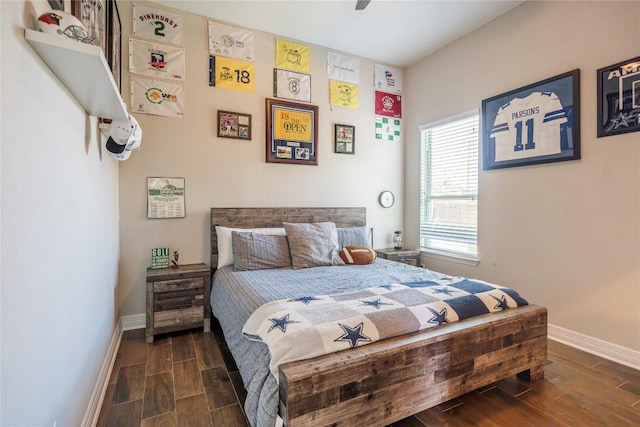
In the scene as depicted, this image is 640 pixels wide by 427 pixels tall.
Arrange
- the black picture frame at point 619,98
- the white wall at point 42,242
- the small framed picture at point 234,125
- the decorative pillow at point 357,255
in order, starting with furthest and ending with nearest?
the small framed picture at point 234,125 → the decorative pillow at point 357,255 → the black picture frame at point 619,98 → the white wall at point 42,242

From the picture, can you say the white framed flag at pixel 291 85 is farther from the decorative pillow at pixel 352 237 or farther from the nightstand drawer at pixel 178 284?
the nightstand drawer at pixel 178 284

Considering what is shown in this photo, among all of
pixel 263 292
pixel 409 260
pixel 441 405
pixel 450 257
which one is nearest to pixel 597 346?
pixel 450 257

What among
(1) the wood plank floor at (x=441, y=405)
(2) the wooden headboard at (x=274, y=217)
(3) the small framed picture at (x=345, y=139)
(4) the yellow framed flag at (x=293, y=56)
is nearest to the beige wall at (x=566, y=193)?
(1) the wood plank floor at (x=441, y=405)

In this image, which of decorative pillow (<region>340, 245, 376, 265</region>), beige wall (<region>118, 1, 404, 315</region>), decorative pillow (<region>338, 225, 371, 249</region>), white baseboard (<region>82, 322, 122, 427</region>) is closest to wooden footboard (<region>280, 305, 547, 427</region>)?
white baseboard (<region>82, 322, 122, 427</region>)

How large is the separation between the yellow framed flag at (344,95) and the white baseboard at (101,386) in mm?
3198

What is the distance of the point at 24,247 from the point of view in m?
0.89

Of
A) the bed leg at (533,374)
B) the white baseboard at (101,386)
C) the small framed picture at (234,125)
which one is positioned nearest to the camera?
the white baseboard at (101,386)

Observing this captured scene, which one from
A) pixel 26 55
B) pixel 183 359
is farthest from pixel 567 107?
pixel 183 359

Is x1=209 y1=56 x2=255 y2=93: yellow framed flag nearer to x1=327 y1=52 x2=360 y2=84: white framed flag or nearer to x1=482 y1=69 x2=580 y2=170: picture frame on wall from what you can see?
x1=327 y1=52 x2=360 y2=84: white framed flag

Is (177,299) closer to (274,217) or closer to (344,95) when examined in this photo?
(274,217)

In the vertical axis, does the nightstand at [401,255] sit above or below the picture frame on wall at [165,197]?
below

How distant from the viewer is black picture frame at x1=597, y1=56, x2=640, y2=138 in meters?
2.15

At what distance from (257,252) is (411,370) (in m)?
1.69

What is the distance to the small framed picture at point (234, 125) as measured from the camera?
10.3 ft
